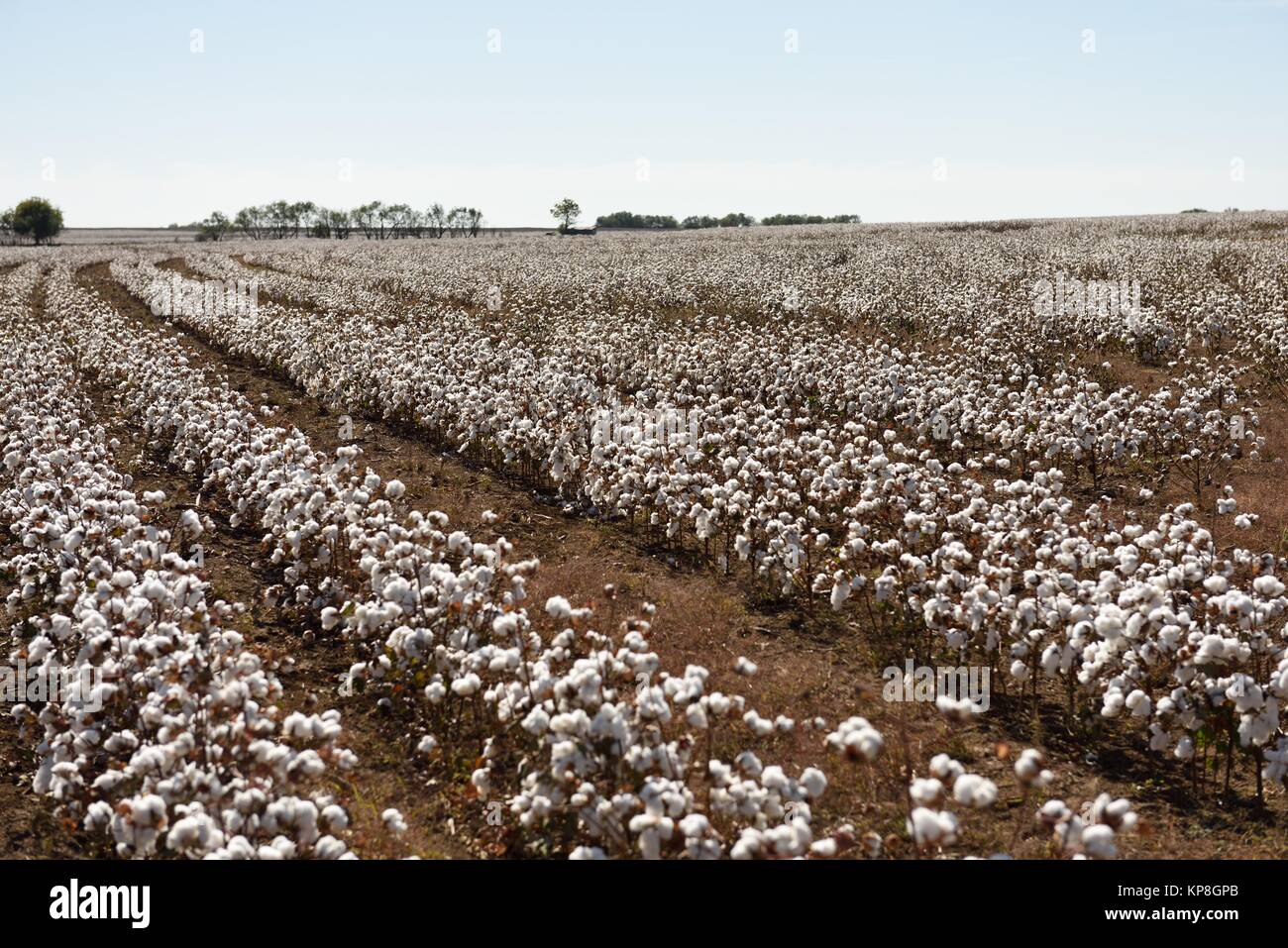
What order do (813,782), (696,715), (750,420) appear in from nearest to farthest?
(813,782) → (696,715) → (750,420)

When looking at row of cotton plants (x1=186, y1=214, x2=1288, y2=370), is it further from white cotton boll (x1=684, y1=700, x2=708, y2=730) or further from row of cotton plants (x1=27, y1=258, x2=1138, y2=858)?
white cotton boll (x1=684, y1=700, x2=708, y2=730)

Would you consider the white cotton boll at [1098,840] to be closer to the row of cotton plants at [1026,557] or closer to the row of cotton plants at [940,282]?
the row of cotton plants at [1026,557]

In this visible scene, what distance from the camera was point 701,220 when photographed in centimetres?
18412

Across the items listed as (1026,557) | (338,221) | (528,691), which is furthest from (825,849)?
(338,221)

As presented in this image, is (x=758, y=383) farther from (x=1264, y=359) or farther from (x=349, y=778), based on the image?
(x=349, y=778)

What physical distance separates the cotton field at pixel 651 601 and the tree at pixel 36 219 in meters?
A: 142

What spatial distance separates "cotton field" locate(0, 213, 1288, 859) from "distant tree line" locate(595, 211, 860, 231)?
487ft

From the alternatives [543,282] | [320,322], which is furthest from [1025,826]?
[543,282]

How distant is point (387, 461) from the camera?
54.0 feet

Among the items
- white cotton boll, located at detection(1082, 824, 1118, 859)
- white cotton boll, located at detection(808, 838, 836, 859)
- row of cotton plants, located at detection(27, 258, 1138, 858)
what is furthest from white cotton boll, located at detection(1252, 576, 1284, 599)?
white cotton boll, located at detection(808, 838, 836, 859)

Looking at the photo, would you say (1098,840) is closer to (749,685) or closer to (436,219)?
(749,685)

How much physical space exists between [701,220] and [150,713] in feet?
614

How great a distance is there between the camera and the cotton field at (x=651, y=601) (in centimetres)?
585
